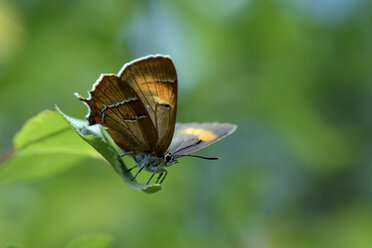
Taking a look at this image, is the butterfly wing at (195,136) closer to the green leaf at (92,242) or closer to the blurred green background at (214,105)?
the green leaf at (92,242)

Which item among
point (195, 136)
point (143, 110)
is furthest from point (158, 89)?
point (195, 136)

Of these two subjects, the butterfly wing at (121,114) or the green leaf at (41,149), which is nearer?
the green leaf at (41,149)

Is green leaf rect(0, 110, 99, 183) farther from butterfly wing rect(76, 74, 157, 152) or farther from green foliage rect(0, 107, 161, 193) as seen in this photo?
butterfly wing rect(76, 74, 157, 152)

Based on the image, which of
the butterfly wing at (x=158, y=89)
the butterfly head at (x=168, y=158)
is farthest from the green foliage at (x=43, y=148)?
the butterfly head at (x=168, y=158)

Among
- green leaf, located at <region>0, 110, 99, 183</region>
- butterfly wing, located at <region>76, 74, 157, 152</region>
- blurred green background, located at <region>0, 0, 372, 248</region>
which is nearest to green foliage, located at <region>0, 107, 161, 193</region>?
green leaf, located at <region>0, 110, 99, 183</region>

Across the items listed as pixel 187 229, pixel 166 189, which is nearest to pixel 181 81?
pixel 166 189
